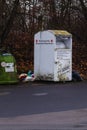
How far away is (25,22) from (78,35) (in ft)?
11.2

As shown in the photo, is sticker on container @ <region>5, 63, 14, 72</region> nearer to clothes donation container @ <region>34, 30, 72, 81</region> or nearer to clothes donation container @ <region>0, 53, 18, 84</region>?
clothes donation container @ <region>0, 53, 18, 84</region>

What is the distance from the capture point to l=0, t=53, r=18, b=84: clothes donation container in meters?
19.2

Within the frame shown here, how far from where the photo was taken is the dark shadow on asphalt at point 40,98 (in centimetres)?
1310

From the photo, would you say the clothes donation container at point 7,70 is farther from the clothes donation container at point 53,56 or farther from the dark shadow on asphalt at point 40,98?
the clothes donation container at point 53,56

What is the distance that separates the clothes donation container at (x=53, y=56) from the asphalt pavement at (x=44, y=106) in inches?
23.3

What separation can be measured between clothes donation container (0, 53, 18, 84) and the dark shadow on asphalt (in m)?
0.37

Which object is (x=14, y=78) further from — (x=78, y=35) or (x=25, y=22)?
(x=78, y=35)

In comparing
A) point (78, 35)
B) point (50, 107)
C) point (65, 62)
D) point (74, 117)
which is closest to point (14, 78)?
point (65, 62)

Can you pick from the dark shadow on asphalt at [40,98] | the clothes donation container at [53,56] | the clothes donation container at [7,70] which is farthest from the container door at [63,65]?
the clothes donation container at [7,70]

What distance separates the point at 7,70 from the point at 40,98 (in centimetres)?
438

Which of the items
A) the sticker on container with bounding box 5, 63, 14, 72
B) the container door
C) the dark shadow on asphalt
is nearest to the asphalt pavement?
the dark shadow on asphalt

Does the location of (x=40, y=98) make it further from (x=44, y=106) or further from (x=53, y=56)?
(x=53, y=56)

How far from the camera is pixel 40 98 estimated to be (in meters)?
15.2

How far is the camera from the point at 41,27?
27969mm
